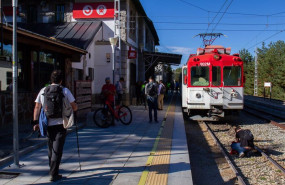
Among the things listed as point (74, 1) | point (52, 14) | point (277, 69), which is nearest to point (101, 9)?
point (74, 1)

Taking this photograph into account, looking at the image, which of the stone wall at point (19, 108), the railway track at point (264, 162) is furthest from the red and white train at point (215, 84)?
the stone wall at point (19, 108)

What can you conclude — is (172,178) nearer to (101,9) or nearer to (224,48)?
(224,48)

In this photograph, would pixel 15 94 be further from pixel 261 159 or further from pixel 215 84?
pixel 215 84

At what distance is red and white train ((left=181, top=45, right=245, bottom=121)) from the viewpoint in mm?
12055

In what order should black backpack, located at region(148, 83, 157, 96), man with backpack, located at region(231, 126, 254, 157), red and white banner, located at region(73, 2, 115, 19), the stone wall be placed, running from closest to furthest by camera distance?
man with backpack, located at region(231, 126, 254, 157)
the stone wall
black backpack, located at region(148, 83, 157, 96)
red and white banner, located at region(73, 2, 115, 19)

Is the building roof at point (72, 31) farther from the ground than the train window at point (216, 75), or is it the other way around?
the building roof at point (72, 31)

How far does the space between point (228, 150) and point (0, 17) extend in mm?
6738

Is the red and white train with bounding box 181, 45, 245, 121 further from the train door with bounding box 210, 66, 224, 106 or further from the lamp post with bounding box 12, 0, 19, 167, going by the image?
the lamp post with bounding box 12, 0, 19, 167

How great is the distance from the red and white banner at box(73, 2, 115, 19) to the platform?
12096 mm

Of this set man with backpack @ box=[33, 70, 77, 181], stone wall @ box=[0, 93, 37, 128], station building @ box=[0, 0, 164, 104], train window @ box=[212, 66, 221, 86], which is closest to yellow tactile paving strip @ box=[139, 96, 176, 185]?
man with backpack @ box=[33, 70, 77, 181]

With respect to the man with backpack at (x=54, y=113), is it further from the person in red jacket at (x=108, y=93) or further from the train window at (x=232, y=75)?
the train window at (x=232, y=75)

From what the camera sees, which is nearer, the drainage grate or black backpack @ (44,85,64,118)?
black backpack @ (44,85,64,118)

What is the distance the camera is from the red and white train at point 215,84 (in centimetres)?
1205

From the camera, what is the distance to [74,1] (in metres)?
19.9
